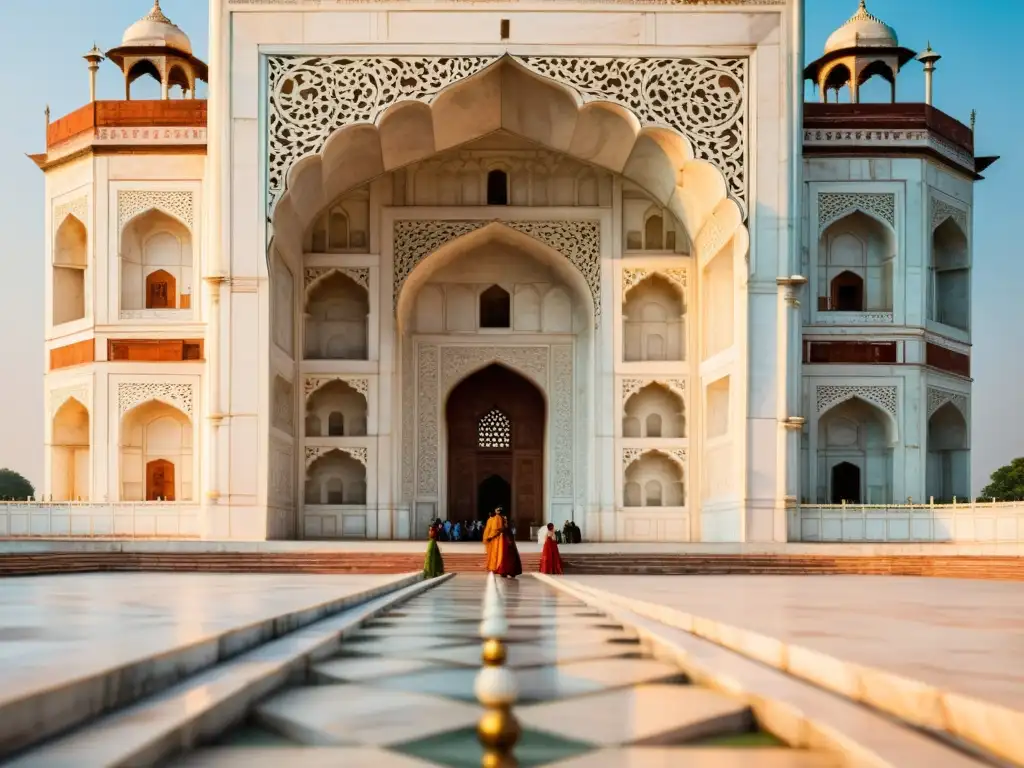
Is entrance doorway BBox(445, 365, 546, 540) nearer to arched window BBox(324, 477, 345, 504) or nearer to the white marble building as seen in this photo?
the white marble building

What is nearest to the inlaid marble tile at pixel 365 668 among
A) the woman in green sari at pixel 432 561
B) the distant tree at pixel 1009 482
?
the woman in green sari at pixel 432 561

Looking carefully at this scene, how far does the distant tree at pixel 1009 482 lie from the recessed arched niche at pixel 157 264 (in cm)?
2497

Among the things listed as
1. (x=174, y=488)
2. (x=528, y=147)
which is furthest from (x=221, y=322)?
(x=528, y=147)

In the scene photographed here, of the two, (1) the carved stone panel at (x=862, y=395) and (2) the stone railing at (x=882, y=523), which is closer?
(2) the stone railing at (x=882, y=523)

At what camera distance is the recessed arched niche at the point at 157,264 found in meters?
16.5

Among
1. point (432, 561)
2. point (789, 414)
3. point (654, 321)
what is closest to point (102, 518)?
point (432, 561)

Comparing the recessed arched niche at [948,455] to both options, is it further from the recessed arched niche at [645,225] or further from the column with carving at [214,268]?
the column with carving at [214,268]

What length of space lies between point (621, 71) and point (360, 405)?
570cm

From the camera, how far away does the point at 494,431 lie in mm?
19250

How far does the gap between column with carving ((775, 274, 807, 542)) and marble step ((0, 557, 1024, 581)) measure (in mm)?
1854

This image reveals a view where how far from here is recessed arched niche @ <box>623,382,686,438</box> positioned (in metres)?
17.4

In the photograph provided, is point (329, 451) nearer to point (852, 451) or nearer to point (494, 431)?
point (494, 431)

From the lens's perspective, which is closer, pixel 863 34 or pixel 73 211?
pixel 73 211

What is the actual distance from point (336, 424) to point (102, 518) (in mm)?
3418
